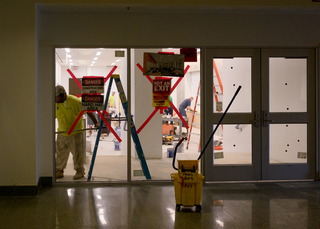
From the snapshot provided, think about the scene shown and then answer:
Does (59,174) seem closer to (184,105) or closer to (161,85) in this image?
(161,85)

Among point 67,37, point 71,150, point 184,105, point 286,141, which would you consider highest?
point 67,37

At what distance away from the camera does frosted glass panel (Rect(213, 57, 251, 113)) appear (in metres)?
4.79

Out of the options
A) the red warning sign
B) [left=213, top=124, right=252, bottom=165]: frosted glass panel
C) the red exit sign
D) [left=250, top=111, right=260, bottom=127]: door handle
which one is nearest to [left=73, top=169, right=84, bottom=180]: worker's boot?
the red warning sign

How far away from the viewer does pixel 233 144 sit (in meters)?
4.82

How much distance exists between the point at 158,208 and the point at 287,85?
8.79ft

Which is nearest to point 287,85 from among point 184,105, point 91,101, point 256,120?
point 256,120

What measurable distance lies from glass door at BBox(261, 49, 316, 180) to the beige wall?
0.91 ft

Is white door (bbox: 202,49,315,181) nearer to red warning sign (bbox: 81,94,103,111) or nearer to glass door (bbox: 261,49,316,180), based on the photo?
glass door (bbox: 261,49,316,180)

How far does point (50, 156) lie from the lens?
4660 mm

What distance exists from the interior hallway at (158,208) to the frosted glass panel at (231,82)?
3.82ft

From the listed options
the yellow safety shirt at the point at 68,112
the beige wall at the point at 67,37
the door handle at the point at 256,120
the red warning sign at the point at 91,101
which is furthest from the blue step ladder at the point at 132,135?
the door handle at the point at 256,120

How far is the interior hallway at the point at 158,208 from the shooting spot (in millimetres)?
3297

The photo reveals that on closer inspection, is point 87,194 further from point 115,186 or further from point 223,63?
point 223,63

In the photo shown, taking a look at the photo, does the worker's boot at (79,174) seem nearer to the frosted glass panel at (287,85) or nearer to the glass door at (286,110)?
the glass door at (286,110)
